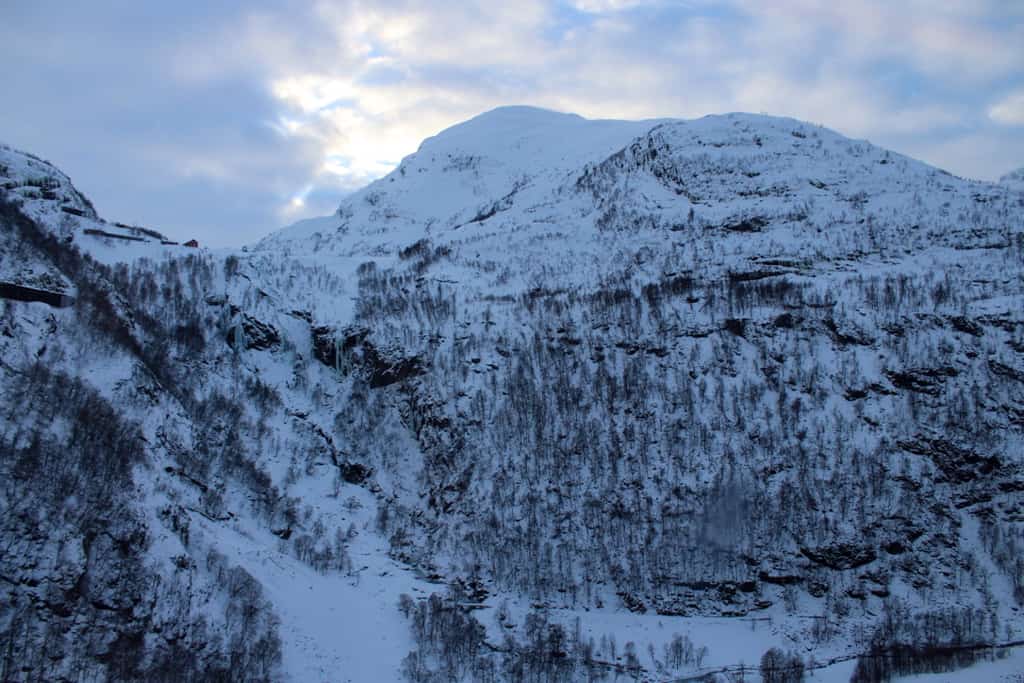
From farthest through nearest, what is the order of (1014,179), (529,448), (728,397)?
(1014,179)
(728,397)
(529,448)

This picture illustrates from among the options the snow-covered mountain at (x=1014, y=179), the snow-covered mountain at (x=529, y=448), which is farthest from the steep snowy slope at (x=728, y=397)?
the snow-covered mountain at (x=1014, y=179)

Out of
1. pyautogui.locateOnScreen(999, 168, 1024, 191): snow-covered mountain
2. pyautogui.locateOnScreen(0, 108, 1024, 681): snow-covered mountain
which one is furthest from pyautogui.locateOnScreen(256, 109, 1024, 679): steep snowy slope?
pyautogui.locateOnScreen(999, 168, 1024, 191): snow-covered mountain

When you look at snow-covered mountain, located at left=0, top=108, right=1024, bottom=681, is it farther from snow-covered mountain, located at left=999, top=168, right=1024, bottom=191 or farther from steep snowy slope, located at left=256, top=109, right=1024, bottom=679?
snow-covered mountain, located at left=999, top=168, right=1024, bottom=191

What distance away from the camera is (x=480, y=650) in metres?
32.5

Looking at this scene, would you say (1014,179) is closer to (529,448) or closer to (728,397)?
(728,397)

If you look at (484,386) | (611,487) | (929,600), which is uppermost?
(484,386)

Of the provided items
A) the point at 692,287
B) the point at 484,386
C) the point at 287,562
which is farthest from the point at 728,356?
the point at 287,562

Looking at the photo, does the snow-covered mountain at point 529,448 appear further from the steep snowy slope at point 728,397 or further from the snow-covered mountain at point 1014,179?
the snow-covered mountain at point 1014,179

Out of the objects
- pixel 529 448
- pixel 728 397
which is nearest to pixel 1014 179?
pixel 728 397

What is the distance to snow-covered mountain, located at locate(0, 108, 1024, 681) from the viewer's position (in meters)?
A: 29.4

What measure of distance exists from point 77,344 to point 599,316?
26789mm

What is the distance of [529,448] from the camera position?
1647 inches

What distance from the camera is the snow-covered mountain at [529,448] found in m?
29.4

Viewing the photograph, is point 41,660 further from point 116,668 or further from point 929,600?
point 929,600
